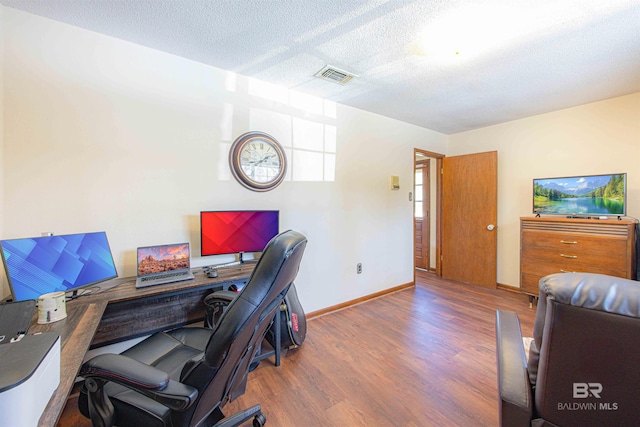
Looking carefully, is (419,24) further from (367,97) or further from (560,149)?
(560,149)

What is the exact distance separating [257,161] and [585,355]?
93.3 inches

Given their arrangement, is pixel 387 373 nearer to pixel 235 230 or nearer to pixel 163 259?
pixel 235 230

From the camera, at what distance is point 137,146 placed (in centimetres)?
197

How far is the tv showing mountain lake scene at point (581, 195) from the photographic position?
277 centimetres

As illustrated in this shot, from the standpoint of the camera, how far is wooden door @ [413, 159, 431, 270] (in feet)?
16.1

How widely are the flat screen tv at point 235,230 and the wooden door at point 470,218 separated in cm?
321

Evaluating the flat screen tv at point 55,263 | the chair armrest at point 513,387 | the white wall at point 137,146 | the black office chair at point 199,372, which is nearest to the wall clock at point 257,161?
the white wall at point 137,146

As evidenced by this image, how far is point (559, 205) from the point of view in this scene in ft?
10.5

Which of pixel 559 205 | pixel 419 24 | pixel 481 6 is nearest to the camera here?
pixel 481 6

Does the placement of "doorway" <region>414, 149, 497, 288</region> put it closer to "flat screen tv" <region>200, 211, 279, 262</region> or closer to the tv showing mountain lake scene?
the tv showing mountain lake scene

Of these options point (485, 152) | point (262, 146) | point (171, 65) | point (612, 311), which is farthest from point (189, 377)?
point (485, 152)

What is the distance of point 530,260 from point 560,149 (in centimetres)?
148

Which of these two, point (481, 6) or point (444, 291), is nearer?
point (481, 6)

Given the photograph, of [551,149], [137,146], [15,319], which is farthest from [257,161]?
[551,149]
